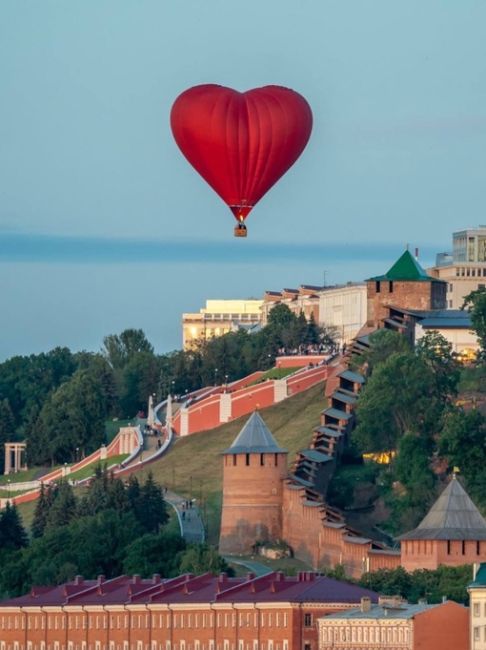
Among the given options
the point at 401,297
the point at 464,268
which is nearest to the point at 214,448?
the point at 401,297

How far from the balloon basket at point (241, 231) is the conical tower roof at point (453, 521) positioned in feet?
75.5

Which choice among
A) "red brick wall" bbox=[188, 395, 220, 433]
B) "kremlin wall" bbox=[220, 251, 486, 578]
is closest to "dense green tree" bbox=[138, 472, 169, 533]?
"kremlin wall" bbox=[220, 251, 486, 578]

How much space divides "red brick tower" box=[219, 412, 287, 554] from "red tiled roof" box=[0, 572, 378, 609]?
24.8 feet

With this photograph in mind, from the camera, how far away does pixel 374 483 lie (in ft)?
406

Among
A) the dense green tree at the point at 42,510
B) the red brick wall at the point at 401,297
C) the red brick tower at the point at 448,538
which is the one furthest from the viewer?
the red brick wall at the point at 401,297

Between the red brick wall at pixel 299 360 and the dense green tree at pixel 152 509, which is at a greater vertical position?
the red brick wall at pixel 299 360

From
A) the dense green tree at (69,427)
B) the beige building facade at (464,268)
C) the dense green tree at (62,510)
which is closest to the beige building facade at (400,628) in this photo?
the dense green tree at (62,510)

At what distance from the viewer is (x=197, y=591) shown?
347ft

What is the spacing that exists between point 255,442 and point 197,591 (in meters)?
16.3

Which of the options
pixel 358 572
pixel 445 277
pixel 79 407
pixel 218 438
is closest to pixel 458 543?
pixel 358 572

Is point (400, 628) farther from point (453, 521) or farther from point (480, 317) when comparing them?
point (480, 317)

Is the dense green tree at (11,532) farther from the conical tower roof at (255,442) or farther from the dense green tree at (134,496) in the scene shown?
the conical tower roof at (255,442)

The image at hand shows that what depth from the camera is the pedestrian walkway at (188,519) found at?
123250 mm

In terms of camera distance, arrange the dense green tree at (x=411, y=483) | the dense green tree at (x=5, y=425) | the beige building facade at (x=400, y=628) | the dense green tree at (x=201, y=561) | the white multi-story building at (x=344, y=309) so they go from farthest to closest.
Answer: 1. the white multi-story building at (x=344, y=309)
2. the dense green tree at (x=5, y=425)
3. the dense green tree at (x=411, y=483)
4. the dense green tree at (x=201, y=561)
5. the beige building facade at (x=400, y=628)
